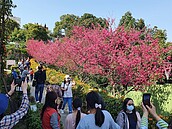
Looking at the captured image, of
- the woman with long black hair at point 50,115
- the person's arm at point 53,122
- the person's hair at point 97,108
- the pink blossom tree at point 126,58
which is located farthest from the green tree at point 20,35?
the person's hair at point 97,108

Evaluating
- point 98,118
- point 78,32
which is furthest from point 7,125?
point 78,32

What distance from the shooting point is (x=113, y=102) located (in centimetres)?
740

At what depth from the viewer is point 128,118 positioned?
3979 mm

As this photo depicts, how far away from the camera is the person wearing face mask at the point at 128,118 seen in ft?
12.6

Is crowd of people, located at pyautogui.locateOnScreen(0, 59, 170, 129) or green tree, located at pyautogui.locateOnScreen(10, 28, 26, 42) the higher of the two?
green tree, located at pyautogui.locateOnScreen(10, 28, 26, 42)

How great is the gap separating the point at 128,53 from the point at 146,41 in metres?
1.07

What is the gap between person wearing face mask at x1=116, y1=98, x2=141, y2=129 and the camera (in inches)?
151

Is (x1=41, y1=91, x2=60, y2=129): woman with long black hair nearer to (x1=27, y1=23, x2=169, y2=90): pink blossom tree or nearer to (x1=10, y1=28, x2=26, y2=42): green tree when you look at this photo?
(x1=27, y1=23, x2=169, y2=90): pink blossom tree

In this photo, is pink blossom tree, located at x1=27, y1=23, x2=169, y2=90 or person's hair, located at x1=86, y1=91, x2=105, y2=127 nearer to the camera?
person's hair, located at x1=86, y1=91, x2=105, y2=127

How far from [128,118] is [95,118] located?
4.38 feet

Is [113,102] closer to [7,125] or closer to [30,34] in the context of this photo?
[7,125]

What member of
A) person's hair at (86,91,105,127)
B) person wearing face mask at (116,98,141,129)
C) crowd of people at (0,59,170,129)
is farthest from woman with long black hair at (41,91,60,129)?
person wearing face mask at (116,98,141,129)

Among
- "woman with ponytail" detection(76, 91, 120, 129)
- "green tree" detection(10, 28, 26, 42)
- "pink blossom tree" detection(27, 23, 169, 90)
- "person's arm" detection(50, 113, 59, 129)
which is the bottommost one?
"person's arm" detection(50, 113, 59, 129)

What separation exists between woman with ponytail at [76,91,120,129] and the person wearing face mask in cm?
91
